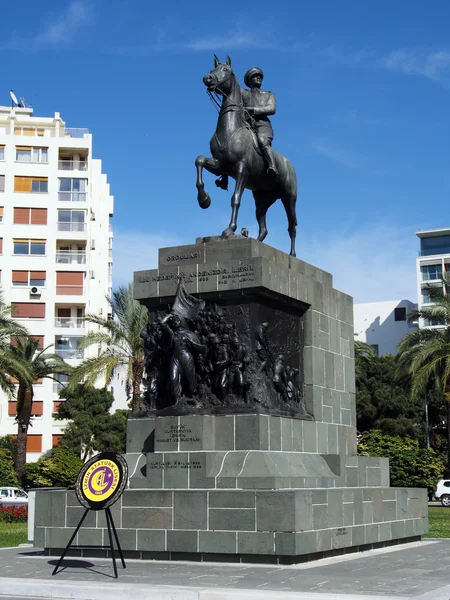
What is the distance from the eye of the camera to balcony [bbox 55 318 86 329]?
225 feet

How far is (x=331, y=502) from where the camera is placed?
1599 centimetres

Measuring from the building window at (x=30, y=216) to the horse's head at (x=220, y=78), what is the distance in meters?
51.8

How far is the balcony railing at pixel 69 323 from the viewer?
68.4 metres

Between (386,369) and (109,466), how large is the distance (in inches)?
2098

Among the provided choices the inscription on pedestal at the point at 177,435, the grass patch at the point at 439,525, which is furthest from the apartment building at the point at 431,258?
the inscription on pedestal at the point at 177,435

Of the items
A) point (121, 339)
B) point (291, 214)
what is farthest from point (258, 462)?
point (121, 339)

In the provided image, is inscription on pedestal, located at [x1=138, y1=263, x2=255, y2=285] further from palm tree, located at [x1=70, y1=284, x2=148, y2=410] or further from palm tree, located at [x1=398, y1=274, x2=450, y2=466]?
palm tree, located at [x1=398, y1=274, x2=450, y2=466]

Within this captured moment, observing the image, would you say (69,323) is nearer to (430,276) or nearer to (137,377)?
(137,377)

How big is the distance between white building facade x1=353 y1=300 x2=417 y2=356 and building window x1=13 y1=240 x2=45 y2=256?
37.8m

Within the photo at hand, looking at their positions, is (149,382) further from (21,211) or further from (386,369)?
(21,211)

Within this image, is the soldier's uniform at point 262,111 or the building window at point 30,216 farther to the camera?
the building window at point 30,216

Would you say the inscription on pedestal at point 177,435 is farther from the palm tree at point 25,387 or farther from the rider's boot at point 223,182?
the palm tree at point 25,387

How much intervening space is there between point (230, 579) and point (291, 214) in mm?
10121

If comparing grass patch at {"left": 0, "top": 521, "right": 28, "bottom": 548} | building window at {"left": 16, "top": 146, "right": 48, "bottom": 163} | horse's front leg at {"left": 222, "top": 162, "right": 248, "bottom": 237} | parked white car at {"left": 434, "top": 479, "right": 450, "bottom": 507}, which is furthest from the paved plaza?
building window at {"left": 16, "top": 146, "right": 48, "bottom": 163}
